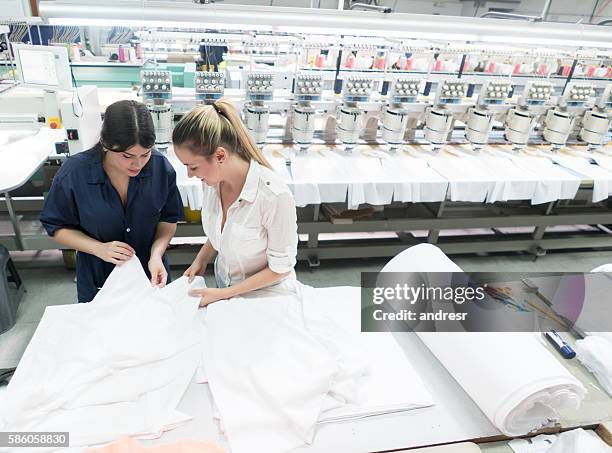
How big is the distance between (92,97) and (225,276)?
5.98ft

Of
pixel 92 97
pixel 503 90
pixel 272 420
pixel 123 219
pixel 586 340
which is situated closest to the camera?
pixel 272 420

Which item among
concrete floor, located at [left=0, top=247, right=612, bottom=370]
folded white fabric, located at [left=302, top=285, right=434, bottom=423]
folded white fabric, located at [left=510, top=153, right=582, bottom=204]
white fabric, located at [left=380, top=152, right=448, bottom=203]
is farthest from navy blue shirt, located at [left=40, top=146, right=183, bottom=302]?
folded white fabric, located at [left=510, top=153, right=582, bottom=204]

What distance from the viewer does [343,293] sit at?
69.0 inches

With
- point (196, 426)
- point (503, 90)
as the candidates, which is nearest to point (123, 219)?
point (196, 426)

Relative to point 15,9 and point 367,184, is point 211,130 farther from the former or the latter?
point 15,9

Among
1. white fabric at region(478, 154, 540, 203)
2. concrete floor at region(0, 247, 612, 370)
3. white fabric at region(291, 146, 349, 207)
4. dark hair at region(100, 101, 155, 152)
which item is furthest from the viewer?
white fabric at region(478, 154, 540, 203)

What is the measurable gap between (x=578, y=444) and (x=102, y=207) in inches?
68.9

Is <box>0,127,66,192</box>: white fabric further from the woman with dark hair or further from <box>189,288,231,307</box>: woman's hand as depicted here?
<box>189,288,231,307</box>: woman's hand

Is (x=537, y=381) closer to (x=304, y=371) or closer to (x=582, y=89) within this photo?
(x=304, y=371)

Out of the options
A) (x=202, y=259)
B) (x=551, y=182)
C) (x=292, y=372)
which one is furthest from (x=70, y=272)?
(x=551, y=182)

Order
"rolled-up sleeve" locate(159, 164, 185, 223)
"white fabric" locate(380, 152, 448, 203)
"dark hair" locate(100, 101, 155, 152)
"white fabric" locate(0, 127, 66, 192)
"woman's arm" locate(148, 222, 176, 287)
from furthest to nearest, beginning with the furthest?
1. "white fabric" locate(380, 152, 448, 203)
2. "white fabric" locate(0, 127, 66, 192)
3. "rolled-up sleeve" locate(159, 164, 185, 223)
4. "woman's arm" locate(148, 222, 176, 287)
5. "dark hair" locate(100, 101, 155, 152)

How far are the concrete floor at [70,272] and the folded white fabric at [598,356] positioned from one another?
189 centimetres

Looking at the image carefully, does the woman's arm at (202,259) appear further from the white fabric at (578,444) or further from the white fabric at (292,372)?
the white fabric at (578,444)

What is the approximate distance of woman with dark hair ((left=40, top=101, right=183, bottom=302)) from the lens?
141 cm
